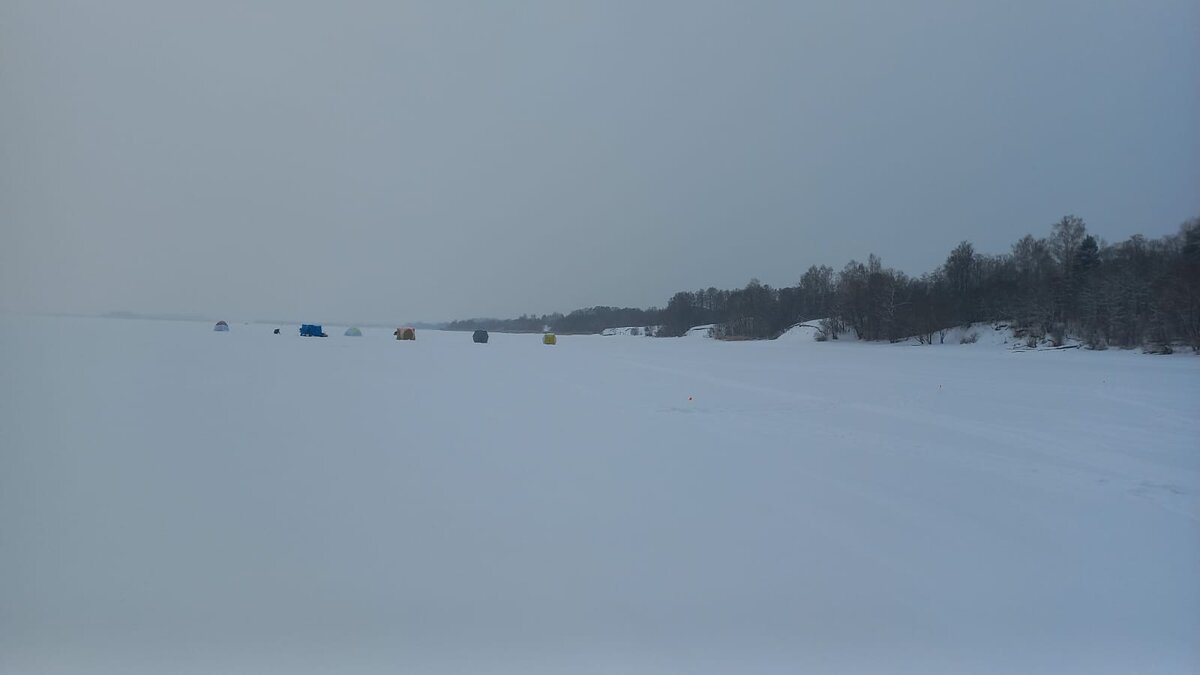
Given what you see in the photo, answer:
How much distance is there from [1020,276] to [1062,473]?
143ft

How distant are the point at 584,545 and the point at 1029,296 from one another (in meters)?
40.6

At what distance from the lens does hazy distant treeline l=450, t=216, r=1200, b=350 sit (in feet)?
78.2

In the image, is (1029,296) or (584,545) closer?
(584,545)

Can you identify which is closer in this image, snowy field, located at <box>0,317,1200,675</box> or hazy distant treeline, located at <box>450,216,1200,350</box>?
snowy field, located at <box>0,317,1200,675</box>

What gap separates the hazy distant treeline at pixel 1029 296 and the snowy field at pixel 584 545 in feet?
39.2

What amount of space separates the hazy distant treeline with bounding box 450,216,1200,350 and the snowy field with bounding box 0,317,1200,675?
39.2 feet

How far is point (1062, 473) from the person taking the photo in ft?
18.1

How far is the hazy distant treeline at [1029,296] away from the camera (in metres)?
23.8

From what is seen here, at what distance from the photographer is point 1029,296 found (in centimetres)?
3506

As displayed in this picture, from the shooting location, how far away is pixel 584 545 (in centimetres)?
376

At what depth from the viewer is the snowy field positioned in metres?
2.79

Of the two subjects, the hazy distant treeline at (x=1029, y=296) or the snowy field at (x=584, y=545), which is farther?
the hazy distant treeline at (x=1029, y=296)

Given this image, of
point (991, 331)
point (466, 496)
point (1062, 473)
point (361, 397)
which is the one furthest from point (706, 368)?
point (991, 331)

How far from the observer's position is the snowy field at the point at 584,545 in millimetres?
2785
